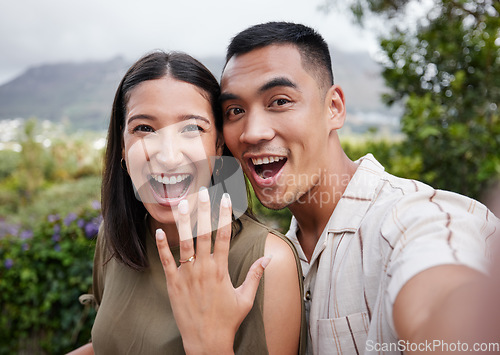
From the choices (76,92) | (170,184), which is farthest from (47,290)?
(76,92)

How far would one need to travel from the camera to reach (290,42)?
1.91m

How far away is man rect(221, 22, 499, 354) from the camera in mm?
1066

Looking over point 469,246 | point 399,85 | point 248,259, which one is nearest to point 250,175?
point 248,259

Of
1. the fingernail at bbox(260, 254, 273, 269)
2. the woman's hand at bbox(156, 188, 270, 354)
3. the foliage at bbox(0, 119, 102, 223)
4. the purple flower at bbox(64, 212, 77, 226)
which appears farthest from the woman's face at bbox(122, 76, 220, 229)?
the foliage at bbox(0, 119, 102, 223)

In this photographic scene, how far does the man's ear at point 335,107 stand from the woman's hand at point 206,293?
0.91m

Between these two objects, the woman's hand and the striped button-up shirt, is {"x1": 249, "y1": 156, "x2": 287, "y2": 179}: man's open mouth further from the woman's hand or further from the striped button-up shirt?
the woman's hand

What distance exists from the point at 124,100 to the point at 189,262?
83 cm

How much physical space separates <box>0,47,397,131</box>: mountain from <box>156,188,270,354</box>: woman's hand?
6.22 metres

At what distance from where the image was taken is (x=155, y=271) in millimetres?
1788

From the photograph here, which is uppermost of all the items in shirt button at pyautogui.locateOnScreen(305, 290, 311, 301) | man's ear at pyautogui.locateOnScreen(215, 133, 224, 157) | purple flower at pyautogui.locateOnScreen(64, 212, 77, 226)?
man's ear at pyautogui.locateOnScreen(215, 133, 224, 157)

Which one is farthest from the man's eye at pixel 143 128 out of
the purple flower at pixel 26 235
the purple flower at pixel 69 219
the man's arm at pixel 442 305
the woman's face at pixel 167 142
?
the purple flower at pixel 26 235

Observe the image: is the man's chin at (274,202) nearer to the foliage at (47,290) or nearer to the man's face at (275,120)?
the man's face at (275,120)

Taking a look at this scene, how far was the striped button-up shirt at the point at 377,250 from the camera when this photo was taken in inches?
41.3

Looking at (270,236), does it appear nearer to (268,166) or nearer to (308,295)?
(308,295)
